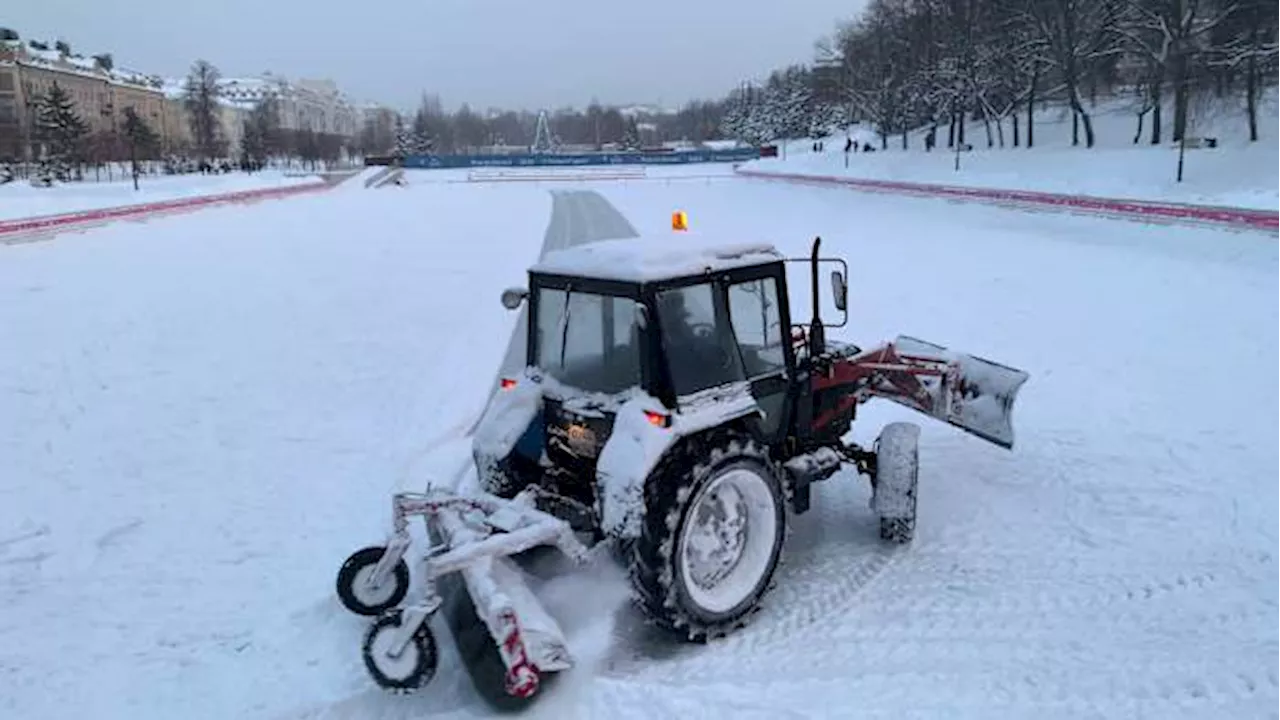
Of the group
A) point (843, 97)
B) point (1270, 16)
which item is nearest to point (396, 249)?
point (1270, 16)

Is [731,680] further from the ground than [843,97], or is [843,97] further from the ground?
[843,97]

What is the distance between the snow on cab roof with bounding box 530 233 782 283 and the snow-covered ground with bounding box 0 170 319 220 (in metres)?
32.9

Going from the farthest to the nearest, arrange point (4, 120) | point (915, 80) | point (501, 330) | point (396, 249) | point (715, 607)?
point (4, 120), point (915, 80), point (396, 249), point (501, 330), point (715, 607)

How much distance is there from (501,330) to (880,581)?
1005 centimetres

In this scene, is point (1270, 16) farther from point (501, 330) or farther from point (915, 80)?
point (501, 330)

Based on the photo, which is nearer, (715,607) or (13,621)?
(715,607)

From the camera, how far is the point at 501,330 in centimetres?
1492

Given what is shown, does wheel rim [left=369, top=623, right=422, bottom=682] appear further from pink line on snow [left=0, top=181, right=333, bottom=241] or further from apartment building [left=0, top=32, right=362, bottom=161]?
apartment building [left=0, top=32, right=362, bottom=161]

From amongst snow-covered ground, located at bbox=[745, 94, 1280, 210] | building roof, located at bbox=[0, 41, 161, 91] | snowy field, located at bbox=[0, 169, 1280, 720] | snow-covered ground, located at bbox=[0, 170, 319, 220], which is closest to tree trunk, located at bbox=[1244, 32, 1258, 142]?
snow-covered ground, located at bbox=[745, 94, 1280, 210]

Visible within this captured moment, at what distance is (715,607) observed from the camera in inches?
200

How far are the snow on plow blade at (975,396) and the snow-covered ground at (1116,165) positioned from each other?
76.9 ft

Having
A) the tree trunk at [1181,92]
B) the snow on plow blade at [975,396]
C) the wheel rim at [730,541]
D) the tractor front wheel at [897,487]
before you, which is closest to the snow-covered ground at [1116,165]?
the tree trunk at [1181,92]

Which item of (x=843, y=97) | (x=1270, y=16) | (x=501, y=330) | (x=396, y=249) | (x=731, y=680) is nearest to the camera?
(x=731, y=680)

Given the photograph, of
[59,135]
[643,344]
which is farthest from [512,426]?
[59,135]
